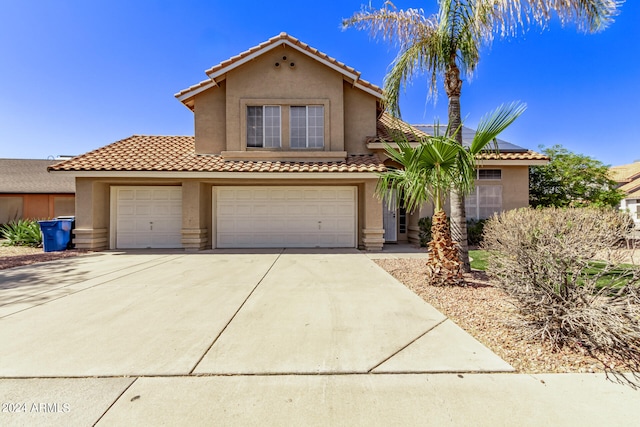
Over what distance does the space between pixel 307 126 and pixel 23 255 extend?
37.4 ft

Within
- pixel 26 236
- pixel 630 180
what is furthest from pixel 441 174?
pixel 630 180

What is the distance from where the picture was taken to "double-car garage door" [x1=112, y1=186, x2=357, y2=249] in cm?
1154

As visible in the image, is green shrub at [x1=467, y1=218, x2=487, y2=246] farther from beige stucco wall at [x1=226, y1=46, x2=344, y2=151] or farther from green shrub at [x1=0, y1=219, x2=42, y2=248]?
green shrub at [x1=0, y1=219, x2=42, y2=248]

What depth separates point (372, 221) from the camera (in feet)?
36.1

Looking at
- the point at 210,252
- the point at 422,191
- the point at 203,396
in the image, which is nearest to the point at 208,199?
the point at 210,252

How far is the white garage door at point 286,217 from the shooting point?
11562mm

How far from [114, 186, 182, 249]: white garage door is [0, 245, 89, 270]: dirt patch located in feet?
5.36

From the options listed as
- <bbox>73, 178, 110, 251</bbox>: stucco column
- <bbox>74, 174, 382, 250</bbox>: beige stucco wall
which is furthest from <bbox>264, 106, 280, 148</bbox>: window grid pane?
<bbox>73, 178, 110, 251</bbox>: stucco column

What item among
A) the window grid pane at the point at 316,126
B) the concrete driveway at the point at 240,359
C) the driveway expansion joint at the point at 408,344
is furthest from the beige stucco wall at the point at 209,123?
the driveway expansion joint at the point at 408,344

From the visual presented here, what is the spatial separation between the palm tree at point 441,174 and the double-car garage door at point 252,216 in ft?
18.8

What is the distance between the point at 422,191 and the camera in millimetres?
5395

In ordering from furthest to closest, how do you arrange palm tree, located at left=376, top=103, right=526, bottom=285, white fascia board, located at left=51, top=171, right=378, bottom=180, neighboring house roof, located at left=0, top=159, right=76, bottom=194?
neighboring house roof, located at left=0, top=159, right=76, bottom=194
white fascia board, located at left=51, top=171, right=378, bottom=180
palm tree, located at left=376, top=103, right=526, bottom=285

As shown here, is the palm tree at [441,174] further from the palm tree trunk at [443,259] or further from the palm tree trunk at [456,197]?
the palm tree trunk at [456,197]

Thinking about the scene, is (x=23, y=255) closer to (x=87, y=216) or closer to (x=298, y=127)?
(x=87, y=216)
